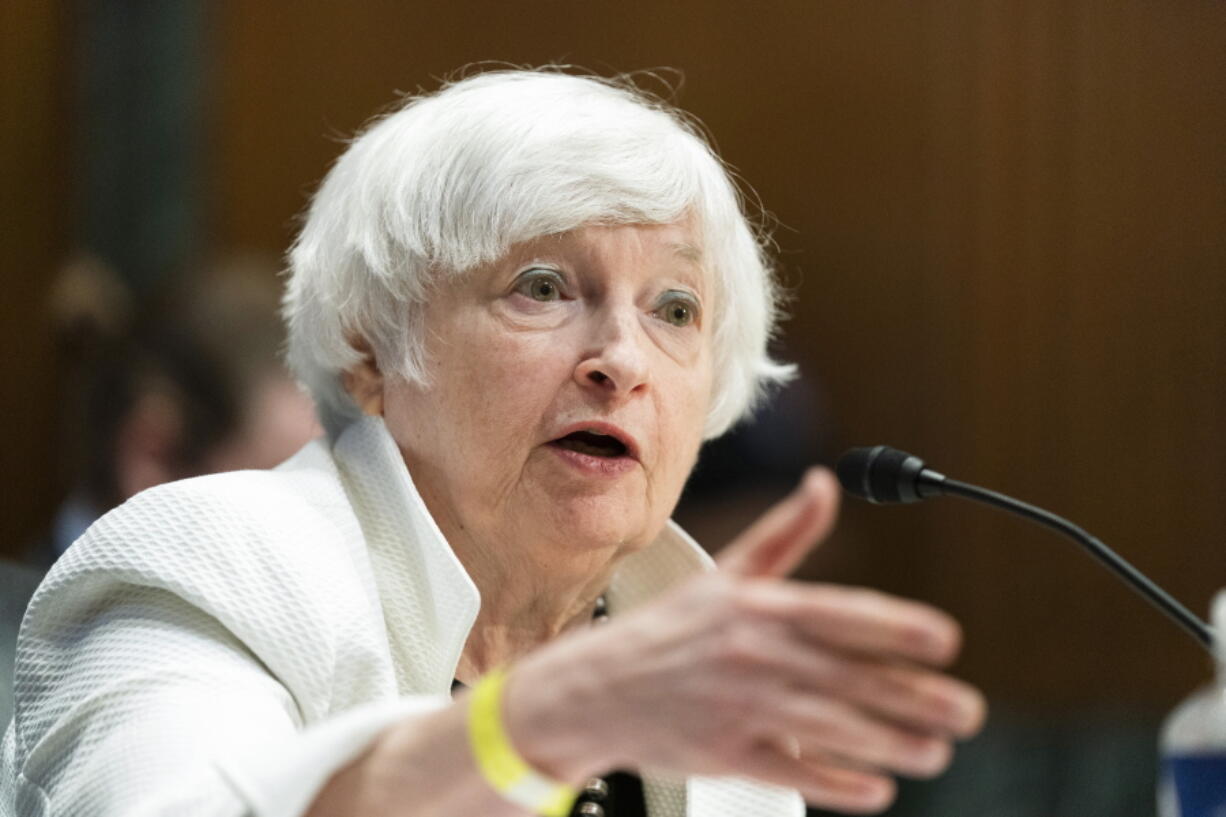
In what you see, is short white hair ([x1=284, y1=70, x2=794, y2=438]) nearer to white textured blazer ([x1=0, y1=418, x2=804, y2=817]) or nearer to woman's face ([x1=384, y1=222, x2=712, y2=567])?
woman's face ([x1=384, y1=222, x2=712, y2=567])

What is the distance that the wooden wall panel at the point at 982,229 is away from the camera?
14.6 feet

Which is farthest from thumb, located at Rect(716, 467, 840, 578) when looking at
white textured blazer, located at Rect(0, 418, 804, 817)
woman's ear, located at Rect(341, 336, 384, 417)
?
woman's ear, located at Rect(341, 336, 384, 417)

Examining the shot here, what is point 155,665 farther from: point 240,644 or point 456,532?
point 456,532

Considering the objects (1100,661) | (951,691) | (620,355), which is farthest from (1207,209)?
(951,691)

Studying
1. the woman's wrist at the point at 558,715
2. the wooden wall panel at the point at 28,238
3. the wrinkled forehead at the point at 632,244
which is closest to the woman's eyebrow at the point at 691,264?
the wrinkled forehead at the point at 632,244

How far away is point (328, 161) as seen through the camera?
4562 mm

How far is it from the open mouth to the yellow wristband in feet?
2.46

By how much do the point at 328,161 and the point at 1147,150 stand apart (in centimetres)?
225

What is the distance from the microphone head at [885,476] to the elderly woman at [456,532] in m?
0.14

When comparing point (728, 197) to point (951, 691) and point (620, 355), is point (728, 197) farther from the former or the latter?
point (951, 691)

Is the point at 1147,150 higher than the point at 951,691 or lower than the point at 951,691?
higher

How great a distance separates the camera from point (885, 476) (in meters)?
1.86

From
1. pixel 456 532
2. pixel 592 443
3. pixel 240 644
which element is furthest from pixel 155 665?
pixel 592 443

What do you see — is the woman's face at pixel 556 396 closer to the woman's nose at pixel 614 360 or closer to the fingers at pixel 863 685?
the woman's nose at pixel 614 360
